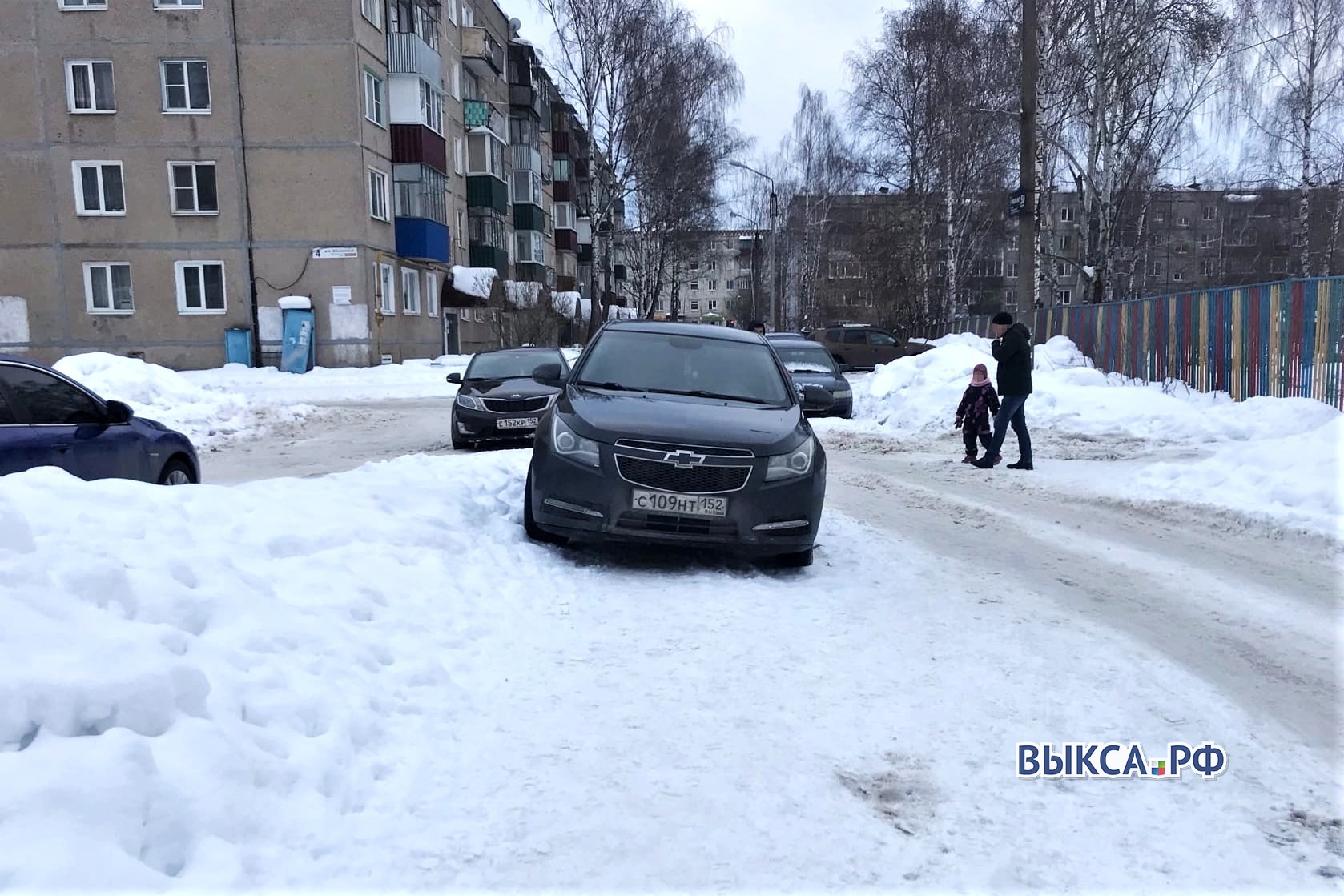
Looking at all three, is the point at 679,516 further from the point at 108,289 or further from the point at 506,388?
the point at 108,289

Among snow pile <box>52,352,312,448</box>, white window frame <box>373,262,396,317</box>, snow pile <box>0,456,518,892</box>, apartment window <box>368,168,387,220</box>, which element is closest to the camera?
snow pile <box>0,456,518,892</box>

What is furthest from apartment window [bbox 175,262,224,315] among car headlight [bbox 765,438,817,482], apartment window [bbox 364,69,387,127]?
car headlight [bbox 765,438,817,482]

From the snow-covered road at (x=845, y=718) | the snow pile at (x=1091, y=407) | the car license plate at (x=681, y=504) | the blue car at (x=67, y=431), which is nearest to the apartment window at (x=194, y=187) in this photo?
the snow pile at (x=1091, y=407)

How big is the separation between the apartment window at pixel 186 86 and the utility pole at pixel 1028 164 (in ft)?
80.7

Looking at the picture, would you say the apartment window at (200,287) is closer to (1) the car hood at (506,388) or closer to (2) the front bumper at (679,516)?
(1) the car hood at (506,388)

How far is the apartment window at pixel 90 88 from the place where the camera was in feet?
97.0

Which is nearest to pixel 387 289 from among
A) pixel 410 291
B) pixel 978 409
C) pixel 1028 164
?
pixel 410 291

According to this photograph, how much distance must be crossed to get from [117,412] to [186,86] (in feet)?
92.1

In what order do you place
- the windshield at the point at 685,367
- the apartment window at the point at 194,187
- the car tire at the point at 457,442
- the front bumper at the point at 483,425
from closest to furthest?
the windshield at the point at 685,367
the front bumper at the point at 483,425
the car tire at the point at 457,442
the apartment window at the point at 194,187

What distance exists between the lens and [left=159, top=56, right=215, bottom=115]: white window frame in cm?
2955

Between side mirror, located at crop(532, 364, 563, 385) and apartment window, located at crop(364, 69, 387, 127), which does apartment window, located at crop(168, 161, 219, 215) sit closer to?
apartment window, located at crop(364, 69, 387, 127)

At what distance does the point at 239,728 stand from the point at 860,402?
16.6m

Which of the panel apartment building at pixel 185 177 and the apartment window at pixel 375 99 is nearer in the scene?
the panel apartment building at pixel 185 177

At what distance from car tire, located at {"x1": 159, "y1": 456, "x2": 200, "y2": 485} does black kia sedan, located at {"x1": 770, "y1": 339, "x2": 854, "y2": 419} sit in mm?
10699
